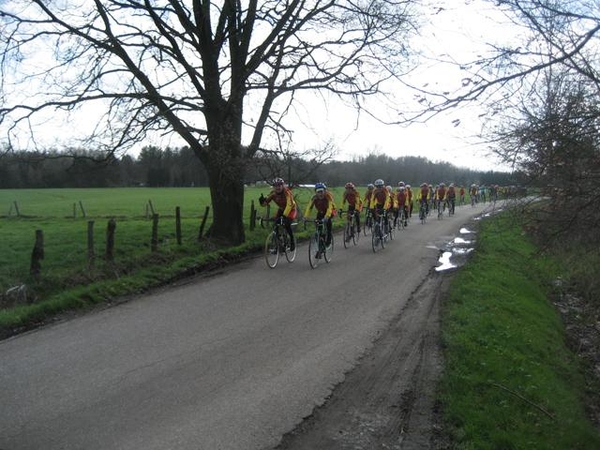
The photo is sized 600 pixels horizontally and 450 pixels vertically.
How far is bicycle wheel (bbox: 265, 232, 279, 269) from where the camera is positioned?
13484 millimetres

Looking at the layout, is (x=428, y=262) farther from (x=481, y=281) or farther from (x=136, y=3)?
(x=136, y=3)

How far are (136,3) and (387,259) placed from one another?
33.1 ft

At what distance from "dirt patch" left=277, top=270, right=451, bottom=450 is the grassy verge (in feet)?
0.65

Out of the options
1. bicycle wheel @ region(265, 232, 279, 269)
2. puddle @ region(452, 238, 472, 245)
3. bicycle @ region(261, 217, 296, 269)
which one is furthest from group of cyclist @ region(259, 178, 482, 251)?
puddle @ region(452, 238, 472, 245)

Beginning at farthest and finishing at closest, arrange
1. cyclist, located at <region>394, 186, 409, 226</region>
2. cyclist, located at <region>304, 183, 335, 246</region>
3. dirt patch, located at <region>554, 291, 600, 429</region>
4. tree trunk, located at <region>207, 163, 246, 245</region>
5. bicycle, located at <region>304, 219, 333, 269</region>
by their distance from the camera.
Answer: cyclist, located at <region>394, 186, 409, 226</region>, tree trunk, located at <region>207, 163, 246, 245</region>, cyclist, located at <region>304, 183, 335, 246</region>, bicycle, located at <region>304, 219, 333, 269</region>, dirt patch, located at <region>554, 291, 600, 429</region>

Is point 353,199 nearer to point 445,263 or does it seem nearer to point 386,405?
point 445,263

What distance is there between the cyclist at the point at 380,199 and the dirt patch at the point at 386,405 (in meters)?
10.1

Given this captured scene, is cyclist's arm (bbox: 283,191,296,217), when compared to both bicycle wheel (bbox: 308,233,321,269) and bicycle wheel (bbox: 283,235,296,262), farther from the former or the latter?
bicycle wheel (bbox: 308,233,321,269)

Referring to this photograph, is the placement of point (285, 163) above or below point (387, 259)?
above

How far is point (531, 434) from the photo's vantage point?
516cm

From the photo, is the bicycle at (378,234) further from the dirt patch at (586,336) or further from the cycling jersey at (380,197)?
the dirt patch at (586,336)

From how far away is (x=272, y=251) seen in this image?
13773mm

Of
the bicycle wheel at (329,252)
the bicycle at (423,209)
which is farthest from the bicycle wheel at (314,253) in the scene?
the bicycle at (423,209)

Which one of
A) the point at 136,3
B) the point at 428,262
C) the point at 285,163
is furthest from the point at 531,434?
the point at 136,3
